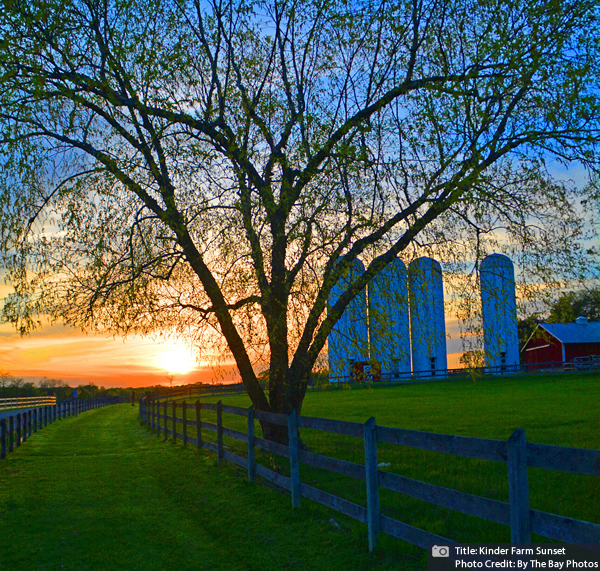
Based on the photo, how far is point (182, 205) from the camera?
38.7 feet

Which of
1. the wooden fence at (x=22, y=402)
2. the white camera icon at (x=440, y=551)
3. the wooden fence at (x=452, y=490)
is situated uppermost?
the wooden fence at (x=452, y=490)

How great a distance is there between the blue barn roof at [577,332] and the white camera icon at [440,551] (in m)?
52.6

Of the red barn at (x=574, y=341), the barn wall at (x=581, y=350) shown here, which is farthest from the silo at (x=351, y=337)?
the barn wall at (x=581, y=350)

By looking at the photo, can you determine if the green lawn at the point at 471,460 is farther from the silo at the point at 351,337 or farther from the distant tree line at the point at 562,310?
the distant tree line at the point at 562,310

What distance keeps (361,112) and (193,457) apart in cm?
893

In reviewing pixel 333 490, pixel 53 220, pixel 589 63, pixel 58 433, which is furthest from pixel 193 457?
pixel 58 433

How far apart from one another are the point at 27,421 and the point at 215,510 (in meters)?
15.2

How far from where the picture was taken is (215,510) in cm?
861

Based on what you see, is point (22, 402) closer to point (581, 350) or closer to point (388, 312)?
point (388, 312)

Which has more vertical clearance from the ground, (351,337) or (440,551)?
(351,337)

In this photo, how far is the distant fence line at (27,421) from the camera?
15789mm

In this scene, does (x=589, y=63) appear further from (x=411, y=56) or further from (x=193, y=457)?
(x=193, y=457)

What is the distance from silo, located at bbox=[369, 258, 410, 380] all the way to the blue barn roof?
153 ft

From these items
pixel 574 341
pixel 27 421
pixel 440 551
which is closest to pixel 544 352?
pixel 574 341
